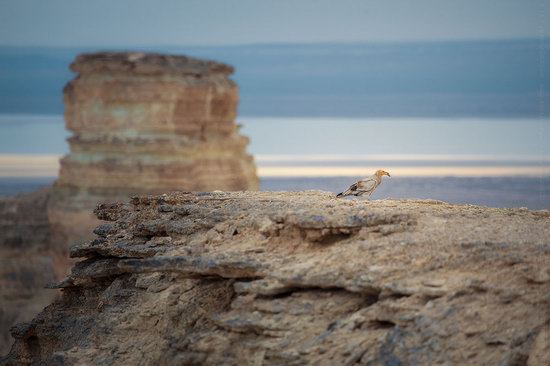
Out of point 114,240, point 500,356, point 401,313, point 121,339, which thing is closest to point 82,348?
point 121,339

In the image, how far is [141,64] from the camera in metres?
41.9

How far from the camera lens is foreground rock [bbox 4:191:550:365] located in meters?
9.19

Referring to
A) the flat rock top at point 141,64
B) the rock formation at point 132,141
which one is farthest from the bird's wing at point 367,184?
the flat rock top at point 141,64

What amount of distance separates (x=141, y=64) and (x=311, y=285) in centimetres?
3260

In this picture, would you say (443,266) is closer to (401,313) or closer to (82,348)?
(401,313)

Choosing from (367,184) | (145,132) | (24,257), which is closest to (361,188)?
(367,184)

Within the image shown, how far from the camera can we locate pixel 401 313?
9.34 meters

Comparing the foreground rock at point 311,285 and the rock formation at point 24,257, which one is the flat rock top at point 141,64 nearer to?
the rock formation at point 24,257

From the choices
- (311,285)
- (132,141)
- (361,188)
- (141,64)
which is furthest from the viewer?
(141,64)

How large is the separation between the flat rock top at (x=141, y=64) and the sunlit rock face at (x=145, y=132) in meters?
0.03

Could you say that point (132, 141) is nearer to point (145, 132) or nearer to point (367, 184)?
point (145, 132)

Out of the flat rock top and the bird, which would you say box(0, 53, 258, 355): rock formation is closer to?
the flat rock top

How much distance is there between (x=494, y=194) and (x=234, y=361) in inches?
845

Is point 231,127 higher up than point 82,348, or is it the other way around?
point 231,127
